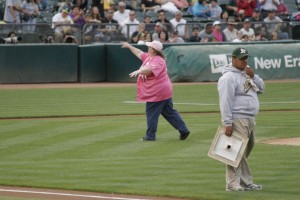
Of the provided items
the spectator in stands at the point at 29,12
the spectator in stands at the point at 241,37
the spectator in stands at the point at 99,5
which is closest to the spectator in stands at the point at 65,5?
the spectator in stands at the point at 99,5

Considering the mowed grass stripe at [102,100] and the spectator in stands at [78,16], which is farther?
the spectator in stands at [78,16]

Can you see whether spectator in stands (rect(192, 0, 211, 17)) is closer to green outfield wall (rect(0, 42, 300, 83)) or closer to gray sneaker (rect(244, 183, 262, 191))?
green outfield wall (rect(0, 42, 300, 83))

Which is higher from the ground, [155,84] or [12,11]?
[155,84]

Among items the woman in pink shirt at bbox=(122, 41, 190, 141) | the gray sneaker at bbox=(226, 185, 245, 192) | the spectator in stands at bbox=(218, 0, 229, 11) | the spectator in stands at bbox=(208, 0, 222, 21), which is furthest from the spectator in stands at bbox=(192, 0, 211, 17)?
the gray sneaker at bbox=(226, 185, 245, 192)

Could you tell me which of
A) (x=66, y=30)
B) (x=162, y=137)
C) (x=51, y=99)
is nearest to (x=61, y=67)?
(x=66, y=30)

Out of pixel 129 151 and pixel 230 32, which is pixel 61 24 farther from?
pixel 129 151

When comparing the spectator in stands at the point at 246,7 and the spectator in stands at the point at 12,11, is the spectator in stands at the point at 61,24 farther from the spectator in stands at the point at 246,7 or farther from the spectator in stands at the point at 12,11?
the spectator in stands at the point at 246,7

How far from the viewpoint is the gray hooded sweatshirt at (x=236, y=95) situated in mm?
10812

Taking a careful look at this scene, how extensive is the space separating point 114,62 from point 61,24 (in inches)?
77.9

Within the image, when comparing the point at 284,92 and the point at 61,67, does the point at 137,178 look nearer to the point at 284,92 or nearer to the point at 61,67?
the point at 284,92

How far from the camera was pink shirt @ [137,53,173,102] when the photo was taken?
→ 15688 mm

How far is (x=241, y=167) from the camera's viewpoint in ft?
36.2

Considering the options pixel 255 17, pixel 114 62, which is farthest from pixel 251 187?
pixel 255 17

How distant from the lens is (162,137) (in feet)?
53.4
